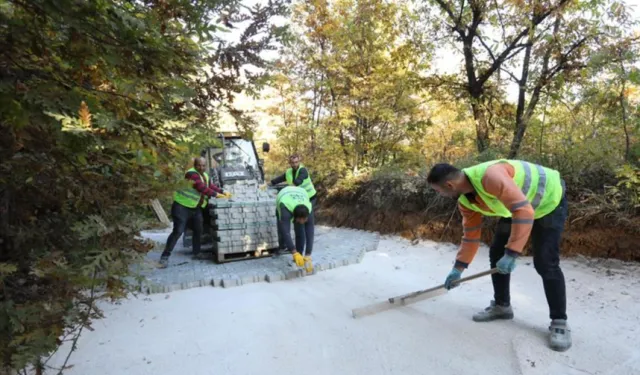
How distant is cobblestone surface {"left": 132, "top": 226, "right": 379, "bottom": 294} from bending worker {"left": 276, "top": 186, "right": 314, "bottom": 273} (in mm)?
166

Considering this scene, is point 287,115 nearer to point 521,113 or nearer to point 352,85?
point 352,85

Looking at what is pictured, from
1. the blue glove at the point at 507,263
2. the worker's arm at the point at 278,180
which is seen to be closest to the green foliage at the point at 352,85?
the worker's arm at the point at 278,180

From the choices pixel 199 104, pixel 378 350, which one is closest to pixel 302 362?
pixel 378 350

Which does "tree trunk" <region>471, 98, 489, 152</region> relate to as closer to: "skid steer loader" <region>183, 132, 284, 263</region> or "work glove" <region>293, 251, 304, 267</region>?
"skid steer loader" <region>183, 132, 284, 263</region>

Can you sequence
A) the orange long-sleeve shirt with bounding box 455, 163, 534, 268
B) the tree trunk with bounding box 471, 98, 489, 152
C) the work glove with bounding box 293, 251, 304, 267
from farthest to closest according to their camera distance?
the tree trunk with bounding box 471, 98, 489, 152
the work glove with bounding box 293, 251, 304, 267
the orange long-sleeve shirt with bounding box 455, 163, 534, 268

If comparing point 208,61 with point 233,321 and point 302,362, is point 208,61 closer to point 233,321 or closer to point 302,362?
point 302,362

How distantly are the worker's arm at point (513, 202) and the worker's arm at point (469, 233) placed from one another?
489 millimetres

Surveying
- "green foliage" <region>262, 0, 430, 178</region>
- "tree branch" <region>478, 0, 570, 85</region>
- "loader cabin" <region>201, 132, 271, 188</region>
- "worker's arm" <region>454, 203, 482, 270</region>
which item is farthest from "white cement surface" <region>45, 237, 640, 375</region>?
"green foliage" <region>262, 0, 430, 178</region>

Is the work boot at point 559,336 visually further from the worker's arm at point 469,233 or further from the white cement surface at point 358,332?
the worker's arm at point 469,233

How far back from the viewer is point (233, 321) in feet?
10.3

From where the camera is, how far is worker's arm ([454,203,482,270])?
2982 millimetres

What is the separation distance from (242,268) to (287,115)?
272 inches

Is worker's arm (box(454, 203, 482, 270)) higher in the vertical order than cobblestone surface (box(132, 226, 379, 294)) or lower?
higher

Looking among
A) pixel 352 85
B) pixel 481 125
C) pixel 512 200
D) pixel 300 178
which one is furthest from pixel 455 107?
pixel 512 200
